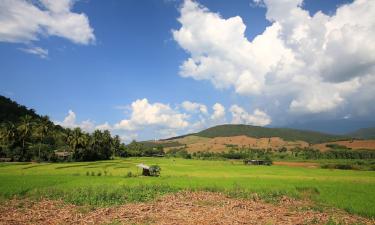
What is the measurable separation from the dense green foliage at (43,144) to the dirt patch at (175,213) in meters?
75.0

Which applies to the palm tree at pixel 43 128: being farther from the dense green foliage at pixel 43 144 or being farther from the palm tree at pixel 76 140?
the palm tree at pixel 76 140

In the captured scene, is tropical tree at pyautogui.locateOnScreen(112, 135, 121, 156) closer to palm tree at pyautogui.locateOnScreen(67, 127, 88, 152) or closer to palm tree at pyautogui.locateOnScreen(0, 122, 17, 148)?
palm tree at pyautogui.locateOnScreen(67, 127, 88, 152)

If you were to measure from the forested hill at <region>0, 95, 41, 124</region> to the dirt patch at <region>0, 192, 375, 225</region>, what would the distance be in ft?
347

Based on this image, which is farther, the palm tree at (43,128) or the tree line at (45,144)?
the palm tree at (43,128)

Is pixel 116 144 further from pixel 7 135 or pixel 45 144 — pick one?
pixel 7 135

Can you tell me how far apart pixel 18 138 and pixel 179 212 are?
88.1 meters

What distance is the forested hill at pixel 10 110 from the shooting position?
11781cm

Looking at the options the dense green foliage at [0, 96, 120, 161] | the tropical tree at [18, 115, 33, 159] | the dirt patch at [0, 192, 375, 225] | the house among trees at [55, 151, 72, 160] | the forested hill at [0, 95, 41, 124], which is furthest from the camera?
the forested hill at [0, 95, 41, 124]

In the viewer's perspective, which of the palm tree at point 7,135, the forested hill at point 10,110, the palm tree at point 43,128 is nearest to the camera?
the palm tree at point 7,135

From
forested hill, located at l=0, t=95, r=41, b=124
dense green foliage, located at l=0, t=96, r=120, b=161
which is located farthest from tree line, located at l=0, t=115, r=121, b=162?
forested hill, located at l=0, t=95, r=41, b=124

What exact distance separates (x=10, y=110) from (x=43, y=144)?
37.3 m

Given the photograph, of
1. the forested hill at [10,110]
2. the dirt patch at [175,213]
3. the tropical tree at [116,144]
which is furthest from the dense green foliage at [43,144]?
the dirt patch at [175,213]

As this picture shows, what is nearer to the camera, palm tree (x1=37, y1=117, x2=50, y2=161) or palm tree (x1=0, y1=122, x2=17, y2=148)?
palm tree (x1=0, y1=122, x2=17, y2=148)

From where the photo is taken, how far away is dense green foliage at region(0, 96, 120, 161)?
9094 centimetres
